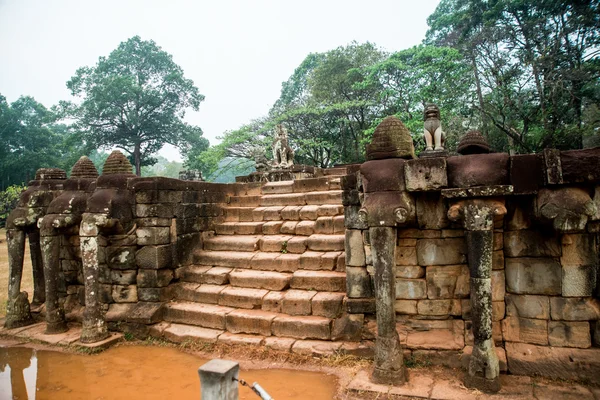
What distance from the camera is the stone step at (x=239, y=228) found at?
716cm

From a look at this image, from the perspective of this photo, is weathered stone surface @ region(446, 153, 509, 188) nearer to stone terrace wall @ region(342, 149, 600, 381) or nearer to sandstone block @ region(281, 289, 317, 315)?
stone terrace wall @ region(342, 149, 600, 381)

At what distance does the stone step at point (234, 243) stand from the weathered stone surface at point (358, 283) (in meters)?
2.56

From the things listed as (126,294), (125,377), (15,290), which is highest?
(15,290)

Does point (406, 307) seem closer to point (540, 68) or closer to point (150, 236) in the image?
point (150, 236)

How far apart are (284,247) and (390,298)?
117 inches

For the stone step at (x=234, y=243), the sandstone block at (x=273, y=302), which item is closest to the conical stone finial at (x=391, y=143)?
the sandstone block at (x=273, y=302)

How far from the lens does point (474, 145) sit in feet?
12.8

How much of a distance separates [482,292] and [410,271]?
0.95 m

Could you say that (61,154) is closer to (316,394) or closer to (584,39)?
(316,394)

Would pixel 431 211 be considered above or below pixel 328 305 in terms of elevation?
above

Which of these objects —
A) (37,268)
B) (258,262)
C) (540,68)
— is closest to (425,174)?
(258,262)

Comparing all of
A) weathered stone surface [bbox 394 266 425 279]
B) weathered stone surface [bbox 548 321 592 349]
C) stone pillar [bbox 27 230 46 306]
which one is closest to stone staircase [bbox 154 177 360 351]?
weathered stone surface [bbox 394 266 425 279]

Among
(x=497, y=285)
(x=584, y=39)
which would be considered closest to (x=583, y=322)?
(x=497, y=285)

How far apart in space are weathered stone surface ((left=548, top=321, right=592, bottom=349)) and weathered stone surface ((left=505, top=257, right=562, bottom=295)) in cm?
34
